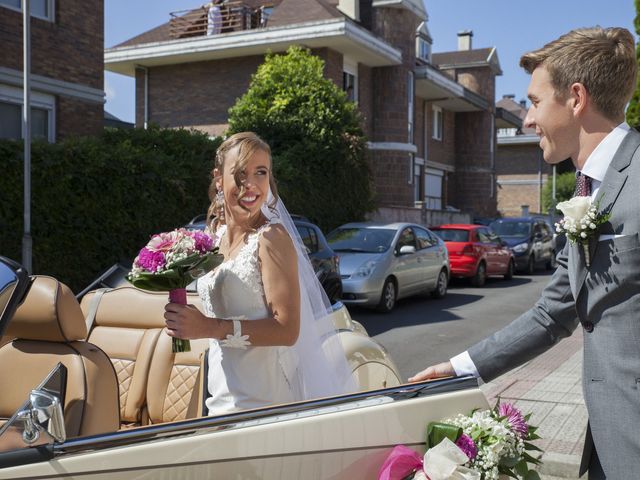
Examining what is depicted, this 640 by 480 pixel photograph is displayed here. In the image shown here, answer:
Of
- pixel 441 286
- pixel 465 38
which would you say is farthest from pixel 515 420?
pixel 465 38

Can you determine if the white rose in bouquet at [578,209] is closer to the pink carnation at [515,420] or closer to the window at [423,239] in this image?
the pink carnation at [515,420]

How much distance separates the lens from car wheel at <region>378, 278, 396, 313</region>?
505 inches

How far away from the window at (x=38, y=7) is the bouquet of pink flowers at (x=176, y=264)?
45.0 feet

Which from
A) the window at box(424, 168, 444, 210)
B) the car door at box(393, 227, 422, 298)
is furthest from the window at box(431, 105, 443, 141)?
the car door at box(393, 227, 422, 298)

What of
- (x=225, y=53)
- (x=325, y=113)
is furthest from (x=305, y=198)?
(x=225, y=53)

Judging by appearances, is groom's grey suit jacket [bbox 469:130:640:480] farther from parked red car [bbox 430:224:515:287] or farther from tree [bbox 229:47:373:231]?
tree [bbox 229:47:373:231]

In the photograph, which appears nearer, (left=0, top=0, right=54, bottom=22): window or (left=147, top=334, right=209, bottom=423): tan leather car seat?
(left=147, top=334, right=209, bottom=423): tan leather car seat

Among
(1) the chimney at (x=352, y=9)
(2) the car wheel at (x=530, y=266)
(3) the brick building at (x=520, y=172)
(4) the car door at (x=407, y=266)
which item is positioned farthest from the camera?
(3) the brick building at (x=520, y=172)

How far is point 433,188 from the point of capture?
37.0 meters

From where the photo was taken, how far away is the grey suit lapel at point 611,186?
2.18 m

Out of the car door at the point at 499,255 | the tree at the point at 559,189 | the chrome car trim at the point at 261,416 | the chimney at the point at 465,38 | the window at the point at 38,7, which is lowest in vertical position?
the car door at the point at 499,255

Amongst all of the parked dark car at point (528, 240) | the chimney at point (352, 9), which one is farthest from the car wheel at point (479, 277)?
the chimney at point (352, 9)

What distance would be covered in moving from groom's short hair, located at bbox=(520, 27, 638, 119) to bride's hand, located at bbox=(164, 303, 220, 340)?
4.84ft

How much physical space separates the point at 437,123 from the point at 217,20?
49.8ft
